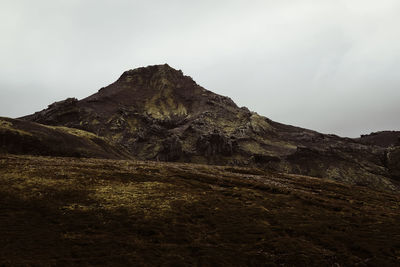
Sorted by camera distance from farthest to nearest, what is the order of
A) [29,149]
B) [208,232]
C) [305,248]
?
[29,149]
[208,232]
[305,248]

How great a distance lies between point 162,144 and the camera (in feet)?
615

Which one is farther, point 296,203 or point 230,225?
point 296,203

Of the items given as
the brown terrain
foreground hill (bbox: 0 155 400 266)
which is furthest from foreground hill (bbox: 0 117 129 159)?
foreground hill (bbox: 0 155 400 266)

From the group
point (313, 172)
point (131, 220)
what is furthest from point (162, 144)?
point (131, 220)

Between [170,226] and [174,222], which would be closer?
[170,226]

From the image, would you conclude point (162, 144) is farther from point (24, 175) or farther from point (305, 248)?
point (305, 248)

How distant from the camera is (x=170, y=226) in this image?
1399 inches

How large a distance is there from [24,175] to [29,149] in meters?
44.4

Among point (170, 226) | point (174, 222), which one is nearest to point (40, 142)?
point (174, 222)

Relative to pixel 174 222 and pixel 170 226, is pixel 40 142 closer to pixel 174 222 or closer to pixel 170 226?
pixel 174 222

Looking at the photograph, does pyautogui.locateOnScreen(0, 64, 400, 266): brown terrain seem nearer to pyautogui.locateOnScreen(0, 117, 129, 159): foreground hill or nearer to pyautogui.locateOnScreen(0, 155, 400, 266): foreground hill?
pyautogui.locateOnScreen(0, 155, 400, 266): foreground hill

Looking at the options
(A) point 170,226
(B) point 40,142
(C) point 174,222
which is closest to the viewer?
(A) point 170,226

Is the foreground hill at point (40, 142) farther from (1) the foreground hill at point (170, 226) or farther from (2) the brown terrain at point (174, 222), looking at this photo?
(1) the foreground hill at point (170, 226)

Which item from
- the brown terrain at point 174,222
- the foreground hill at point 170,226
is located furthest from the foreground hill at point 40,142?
the foreground hill at point 170,226
